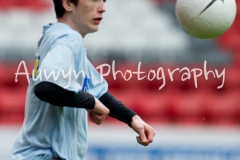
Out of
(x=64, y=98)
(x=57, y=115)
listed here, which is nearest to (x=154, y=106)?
(x=57, y=115)

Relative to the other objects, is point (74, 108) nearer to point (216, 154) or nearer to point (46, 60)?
point (46, 60)

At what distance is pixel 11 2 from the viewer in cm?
728

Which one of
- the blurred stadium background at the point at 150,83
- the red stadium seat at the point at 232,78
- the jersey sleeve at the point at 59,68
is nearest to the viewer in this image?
the jersey sleeve at the point at 59,68

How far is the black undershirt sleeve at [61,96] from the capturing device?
2473 mm

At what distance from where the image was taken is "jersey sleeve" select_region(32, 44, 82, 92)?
2.47m

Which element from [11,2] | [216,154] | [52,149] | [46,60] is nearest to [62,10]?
[46,60]

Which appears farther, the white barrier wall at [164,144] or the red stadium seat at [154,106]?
the red stadium seat at [154,106]

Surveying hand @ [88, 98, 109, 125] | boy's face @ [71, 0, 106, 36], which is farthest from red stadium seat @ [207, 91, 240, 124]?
hand @ [88, 98, 109, 125]

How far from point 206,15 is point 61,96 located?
1692 millimetres

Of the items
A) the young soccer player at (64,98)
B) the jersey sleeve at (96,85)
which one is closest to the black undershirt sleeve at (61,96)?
the young soccer player at (64,98)

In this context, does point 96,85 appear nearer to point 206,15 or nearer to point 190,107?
point 206,15

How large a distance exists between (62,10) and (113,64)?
3917 mm

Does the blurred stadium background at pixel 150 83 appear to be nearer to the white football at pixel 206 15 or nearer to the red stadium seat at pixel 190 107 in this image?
the red stadium seat at pixel 190 107

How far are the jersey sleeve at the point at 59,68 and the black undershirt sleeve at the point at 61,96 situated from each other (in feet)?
0.06
